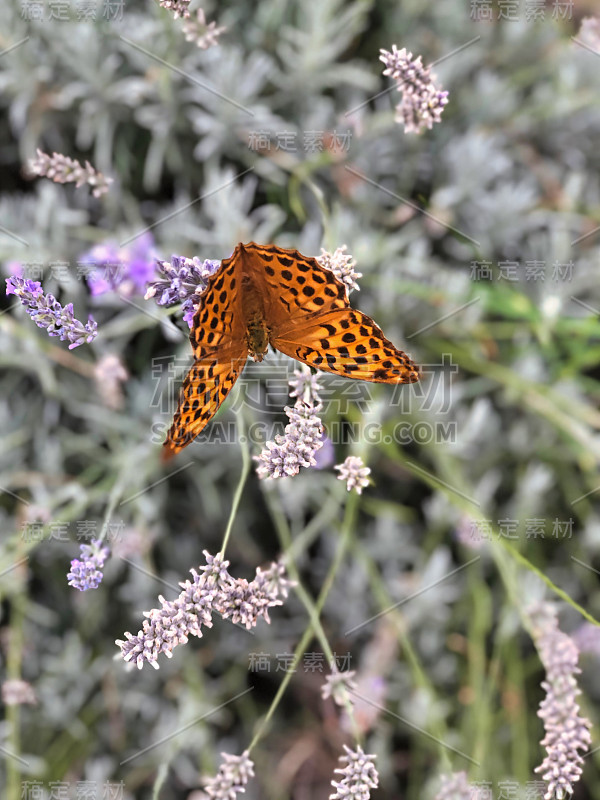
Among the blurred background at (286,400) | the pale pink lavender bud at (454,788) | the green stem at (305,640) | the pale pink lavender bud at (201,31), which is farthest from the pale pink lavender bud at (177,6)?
the pale pink lavender bud at (454,788)

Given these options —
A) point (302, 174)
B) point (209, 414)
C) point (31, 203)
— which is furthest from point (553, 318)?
point (31, 203)

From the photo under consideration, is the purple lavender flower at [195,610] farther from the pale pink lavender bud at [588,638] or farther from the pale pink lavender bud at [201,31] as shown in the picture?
the pale pink lavender bud at [588,638]

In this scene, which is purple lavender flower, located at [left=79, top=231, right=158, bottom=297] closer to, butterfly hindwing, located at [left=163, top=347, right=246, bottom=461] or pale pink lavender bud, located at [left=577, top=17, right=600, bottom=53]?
butterfly hindwing, located at [left=163, top=347, right=246, bottom=461]

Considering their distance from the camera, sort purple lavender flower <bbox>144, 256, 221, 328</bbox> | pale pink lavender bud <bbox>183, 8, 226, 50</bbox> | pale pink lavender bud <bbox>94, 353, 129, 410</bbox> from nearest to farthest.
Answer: purple lavender flower <bbox>144, 256, 221, 328</bbox>
pale pink lavender bud <bbox>183, 8, 226, 50</bbox>
pale pink lavender bud <bbox>94, 353, 129, 410</bbox>

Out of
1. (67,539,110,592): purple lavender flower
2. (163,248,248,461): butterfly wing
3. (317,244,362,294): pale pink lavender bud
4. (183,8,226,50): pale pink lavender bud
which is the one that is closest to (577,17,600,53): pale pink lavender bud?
(183,8,226,50): pale pink lavender bud

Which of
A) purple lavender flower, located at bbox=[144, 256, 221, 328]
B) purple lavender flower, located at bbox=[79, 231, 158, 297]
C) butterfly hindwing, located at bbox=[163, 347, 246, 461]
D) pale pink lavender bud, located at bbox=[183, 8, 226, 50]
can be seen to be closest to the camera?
butterfly hindwing, located at bbox=[163, 347, 246, 461]

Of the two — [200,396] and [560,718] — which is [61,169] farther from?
[560,718]

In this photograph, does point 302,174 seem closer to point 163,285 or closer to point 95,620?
point 163,285

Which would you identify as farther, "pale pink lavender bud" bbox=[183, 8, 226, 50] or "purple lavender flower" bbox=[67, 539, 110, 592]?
"pale pink lavender bud" bbox=[183, 8, 226, 50]
